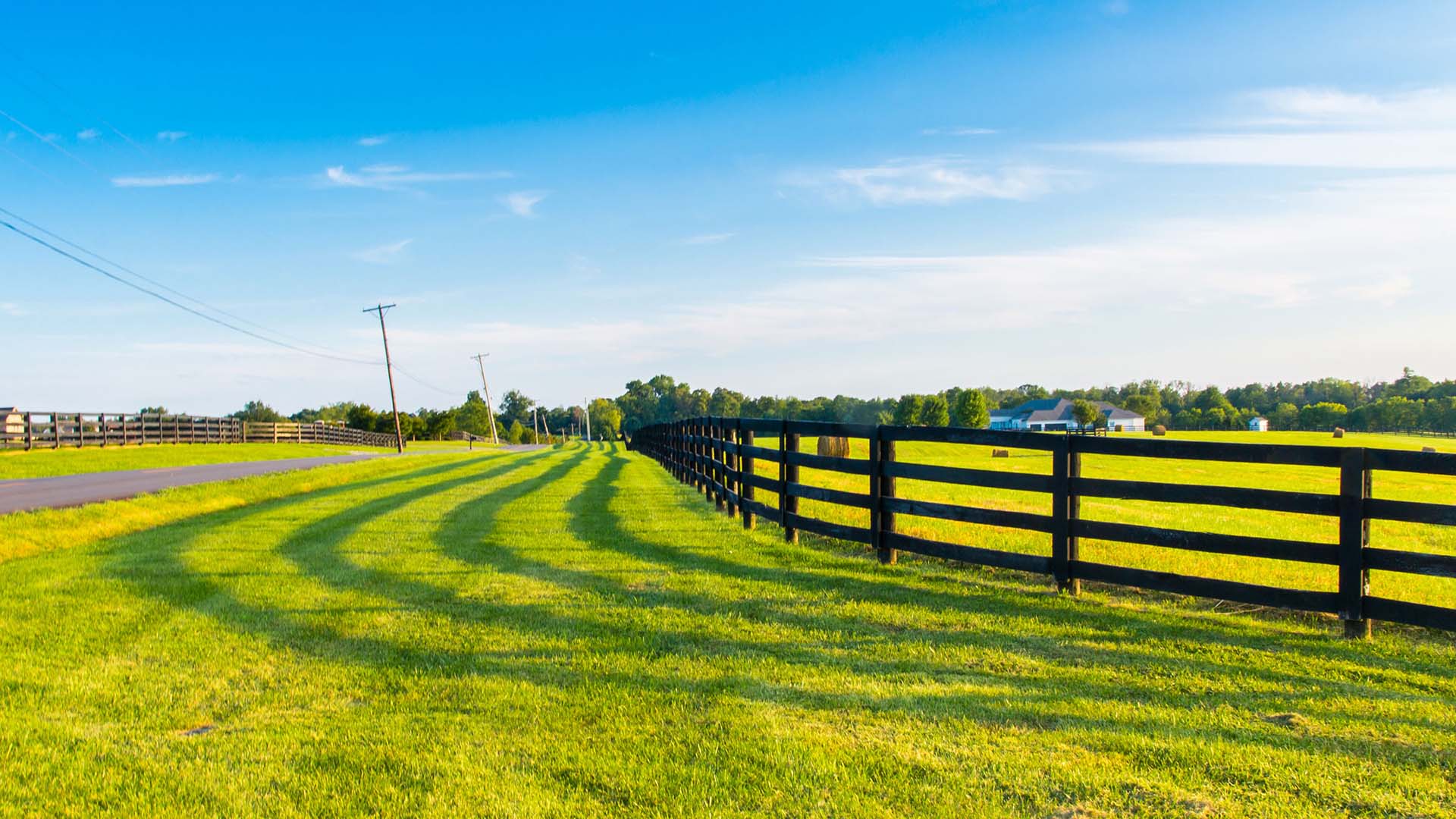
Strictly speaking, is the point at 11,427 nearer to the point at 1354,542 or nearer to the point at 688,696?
the point at 688,696

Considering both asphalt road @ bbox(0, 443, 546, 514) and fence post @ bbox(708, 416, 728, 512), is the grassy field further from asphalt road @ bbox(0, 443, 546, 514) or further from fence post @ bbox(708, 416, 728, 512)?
asphalt road @ bbox(0, 443, 546, 514)

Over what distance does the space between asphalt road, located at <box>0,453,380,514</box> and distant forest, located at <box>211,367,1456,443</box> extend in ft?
211

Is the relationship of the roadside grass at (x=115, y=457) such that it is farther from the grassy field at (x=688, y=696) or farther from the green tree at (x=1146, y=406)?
the green tree at (x=1146, y=406)

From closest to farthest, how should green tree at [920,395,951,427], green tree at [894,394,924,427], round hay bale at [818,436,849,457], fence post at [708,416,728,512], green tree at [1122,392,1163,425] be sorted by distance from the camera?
1. fence post at [708,416,728,512]
2. round hay bale at [818,436,849,457]
3. green tree at [894,394,924,427]
4. green tree at [920,395,951,427]
5. green tree at [1122,392,1163,425]

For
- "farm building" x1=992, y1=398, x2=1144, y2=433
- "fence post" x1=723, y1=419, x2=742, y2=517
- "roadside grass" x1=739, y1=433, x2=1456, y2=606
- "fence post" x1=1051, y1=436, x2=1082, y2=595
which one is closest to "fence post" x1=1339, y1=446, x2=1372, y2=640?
"roadside grass" x1=739, y1=433, x2=1456, y2=606

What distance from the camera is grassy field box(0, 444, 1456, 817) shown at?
10.7 ft

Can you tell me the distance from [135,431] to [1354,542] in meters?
42.4

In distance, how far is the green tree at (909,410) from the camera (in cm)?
13100

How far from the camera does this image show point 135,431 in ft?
117

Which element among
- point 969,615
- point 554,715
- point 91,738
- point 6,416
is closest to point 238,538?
point 91,738

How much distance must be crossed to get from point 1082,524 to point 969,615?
149 centimetres

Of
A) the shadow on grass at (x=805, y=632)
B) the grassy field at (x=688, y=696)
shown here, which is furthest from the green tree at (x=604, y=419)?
the grassy field at (x=688, y=696)

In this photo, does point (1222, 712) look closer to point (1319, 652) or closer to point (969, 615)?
point (1319, 652)

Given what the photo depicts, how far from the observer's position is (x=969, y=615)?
→ 5.90 m
